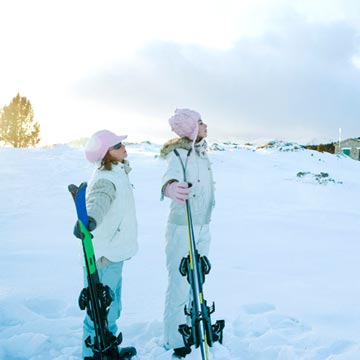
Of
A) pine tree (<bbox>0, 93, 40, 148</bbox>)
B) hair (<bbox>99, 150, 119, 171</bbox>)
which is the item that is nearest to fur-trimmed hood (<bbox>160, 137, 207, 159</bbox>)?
hair (<bbox>99, 150, 119, 171</bbox>)

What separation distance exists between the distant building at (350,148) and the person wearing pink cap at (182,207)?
44.9m

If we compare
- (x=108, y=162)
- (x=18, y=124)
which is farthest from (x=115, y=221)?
(x=18, y=124)

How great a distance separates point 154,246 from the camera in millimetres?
7039

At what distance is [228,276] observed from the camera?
17.8 feet

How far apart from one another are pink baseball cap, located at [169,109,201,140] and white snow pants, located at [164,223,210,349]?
811 mm

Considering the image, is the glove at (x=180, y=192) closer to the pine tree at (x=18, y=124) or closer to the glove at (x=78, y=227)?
the glove at (x=78, y=227)

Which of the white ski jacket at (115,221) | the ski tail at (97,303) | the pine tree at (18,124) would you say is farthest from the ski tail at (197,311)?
the pine tree at (18,124)

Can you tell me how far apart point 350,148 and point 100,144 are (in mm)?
46574

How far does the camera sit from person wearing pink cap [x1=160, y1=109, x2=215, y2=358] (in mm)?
3412

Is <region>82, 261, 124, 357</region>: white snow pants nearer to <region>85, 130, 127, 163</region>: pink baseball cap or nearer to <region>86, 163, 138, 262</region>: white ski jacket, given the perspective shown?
<region>86, 163, 138, 262</region>: white ski jacket

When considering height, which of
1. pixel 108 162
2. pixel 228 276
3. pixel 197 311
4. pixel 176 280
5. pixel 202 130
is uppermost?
pixel 202 130

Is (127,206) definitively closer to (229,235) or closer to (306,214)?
(229,235)

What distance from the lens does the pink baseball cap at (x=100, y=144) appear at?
3205 millimetres

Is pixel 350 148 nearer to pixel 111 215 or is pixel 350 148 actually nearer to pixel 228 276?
pixel 228 276
